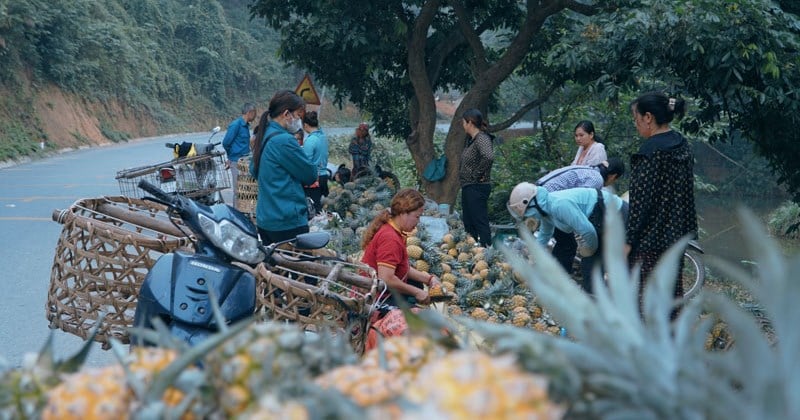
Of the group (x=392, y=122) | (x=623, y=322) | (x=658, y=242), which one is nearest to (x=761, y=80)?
(x=658, y=242)

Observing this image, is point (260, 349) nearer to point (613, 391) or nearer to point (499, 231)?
point (613, 391)

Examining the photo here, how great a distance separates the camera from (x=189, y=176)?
1153 cm

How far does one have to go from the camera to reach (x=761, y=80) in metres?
7.35

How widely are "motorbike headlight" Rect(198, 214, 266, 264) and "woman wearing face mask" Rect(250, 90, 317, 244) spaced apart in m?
2.10

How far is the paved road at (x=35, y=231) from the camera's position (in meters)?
6.53

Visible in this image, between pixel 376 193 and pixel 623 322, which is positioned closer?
pixel 623 322

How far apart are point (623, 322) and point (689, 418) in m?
0.21

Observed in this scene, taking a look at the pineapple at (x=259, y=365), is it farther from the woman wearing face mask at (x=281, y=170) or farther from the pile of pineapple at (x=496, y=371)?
the woman wearing face mask at (x=281, y=170)

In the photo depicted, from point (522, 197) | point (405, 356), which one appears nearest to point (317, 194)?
A: point (522, 197)

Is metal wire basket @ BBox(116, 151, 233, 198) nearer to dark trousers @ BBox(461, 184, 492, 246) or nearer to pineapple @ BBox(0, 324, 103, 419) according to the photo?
dark trousers @ BBox(461, 184, 492, 246)

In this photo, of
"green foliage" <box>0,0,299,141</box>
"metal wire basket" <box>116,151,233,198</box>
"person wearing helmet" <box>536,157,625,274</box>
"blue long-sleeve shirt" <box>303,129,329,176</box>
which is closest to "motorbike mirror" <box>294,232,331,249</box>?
"person wearing helmet" <box>536,157,625,274</box>

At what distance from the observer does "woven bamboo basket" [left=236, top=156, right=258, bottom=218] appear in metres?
11.0

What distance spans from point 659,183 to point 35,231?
371 inches

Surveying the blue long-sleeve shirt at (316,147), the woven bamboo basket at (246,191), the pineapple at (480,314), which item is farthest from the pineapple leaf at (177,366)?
the woven bamboo basket at (246,191)
